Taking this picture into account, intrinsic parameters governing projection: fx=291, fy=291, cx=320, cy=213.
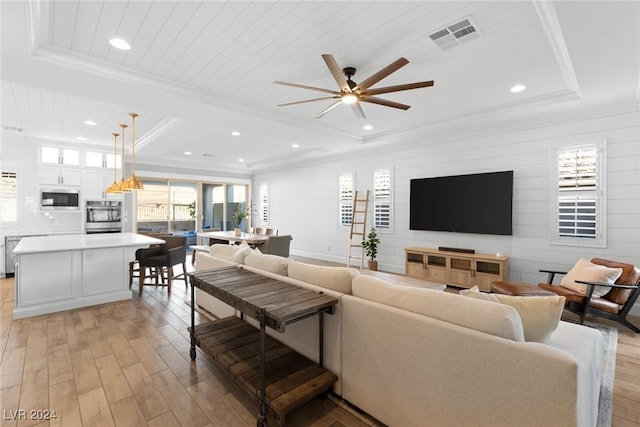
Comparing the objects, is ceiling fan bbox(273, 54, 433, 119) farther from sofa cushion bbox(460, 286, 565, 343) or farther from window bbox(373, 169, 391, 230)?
window bbox(373, 169, 391, 230)

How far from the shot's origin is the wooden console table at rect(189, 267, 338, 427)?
5.92 feet

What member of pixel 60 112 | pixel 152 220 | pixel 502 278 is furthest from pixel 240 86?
pixel 152 220

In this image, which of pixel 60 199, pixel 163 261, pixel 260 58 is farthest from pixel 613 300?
pixel 60 199

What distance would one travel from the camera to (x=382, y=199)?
6.68 metres

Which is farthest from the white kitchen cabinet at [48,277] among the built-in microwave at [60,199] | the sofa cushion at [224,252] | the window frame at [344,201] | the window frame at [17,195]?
the window frame at [344,201]

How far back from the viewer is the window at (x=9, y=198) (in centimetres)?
582

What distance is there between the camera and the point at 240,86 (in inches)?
144

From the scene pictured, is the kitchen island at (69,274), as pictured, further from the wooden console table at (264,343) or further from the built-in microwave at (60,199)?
the wooden console table at (264,343)

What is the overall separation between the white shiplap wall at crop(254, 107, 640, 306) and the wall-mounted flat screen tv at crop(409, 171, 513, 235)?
0.51 feet

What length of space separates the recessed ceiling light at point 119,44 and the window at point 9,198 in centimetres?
543

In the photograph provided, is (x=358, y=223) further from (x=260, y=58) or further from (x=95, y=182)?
(x=95, y=182)

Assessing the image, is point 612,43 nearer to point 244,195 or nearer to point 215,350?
point 215,350

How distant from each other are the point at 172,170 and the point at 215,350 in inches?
294

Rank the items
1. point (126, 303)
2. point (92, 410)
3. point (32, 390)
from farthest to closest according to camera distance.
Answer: point (126, 303) → point (32, 390) → point (92, 410)
